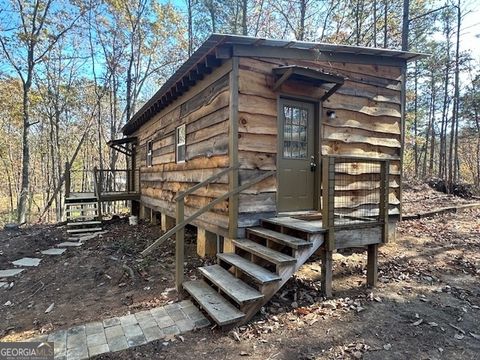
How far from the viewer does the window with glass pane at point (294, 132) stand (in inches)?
196

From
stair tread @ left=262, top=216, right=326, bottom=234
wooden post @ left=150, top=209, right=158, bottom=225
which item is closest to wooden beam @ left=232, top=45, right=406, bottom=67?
stair tread @ left=262, top=216, right=326, bottom=234

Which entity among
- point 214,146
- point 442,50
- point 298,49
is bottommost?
point 214,146

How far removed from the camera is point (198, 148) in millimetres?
5773

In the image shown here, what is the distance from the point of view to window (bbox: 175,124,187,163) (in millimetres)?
6699

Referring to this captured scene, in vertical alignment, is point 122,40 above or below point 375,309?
above

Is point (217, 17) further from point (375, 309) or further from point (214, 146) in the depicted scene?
point (375, 309)

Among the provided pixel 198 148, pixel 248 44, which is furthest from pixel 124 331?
pixel 248 44

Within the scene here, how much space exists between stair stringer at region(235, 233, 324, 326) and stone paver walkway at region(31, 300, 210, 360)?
0.49 metres

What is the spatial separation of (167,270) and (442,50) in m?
17.8

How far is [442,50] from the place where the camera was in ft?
50.2

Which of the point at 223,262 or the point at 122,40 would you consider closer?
the point at 223,262

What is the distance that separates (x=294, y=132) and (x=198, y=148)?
6.32 feet

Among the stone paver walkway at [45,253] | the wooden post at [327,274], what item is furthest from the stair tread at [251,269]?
the stone paver walkway at [45,253]

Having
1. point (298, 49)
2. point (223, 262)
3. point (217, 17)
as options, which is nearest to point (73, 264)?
point (223, 262)
